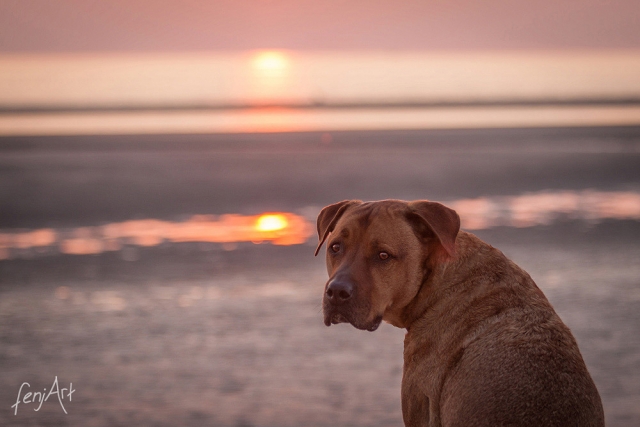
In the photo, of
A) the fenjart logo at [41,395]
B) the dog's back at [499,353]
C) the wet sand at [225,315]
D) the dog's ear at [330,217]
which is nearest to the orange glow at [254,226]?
the wet sand at [225,315]

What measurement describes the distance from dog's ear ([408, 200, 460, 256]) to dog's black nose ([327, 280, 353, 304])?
1.73ft

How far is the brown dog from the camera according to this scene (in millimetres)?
3455

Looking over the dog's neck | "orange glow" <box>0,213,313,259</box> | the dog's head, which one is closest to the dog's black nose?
the dog's head

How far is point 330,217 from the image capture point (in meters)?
4.91

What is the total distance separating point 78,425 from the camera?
5.55m

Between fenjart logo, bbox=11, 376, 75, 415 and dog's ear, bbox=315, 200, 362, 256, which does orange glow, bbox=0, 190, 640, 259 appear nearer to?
fenjart logo, bbox=11, 376, 75, 415

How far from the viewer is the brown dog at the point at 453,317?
136 inches

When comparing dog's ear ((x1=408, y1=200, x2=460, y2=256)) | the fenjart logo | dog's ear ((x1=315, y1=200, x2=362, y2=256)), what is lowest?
the fenjart logo

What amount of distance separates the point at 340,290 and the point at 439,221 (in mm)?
659

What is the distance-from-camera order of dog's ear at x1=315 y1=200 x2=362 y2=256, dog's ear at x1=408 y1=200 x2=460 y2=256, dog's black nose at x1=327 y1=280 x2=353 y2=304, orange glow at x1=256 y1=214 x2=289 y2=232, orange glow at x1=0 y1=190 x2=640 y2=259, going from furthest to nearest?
orange glow at x1=256 y1=214 x2=289 y2=232 < orange glow at x1=0 y1=190 x2=640 y2=259 < dog's ear at x1=315 y1=200 x2=362 y2=256 < dog's black nose at x1=327 y1=280 x2=353 y2=304 < dog's ear at x1=408 y1=200 x2=460 y2=256

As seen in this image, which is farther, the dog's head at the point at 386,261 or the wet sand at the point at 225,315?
the wet sand at the point at 225,315

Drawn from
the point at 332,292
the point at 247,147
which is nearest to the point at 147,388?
the point at 332,292

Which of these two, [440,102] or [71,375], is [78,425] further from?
[440,102]

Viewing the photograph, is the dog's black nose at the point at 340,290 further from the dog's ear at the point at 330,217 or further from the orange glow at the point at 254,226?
the orange glow at the point at 254,226
